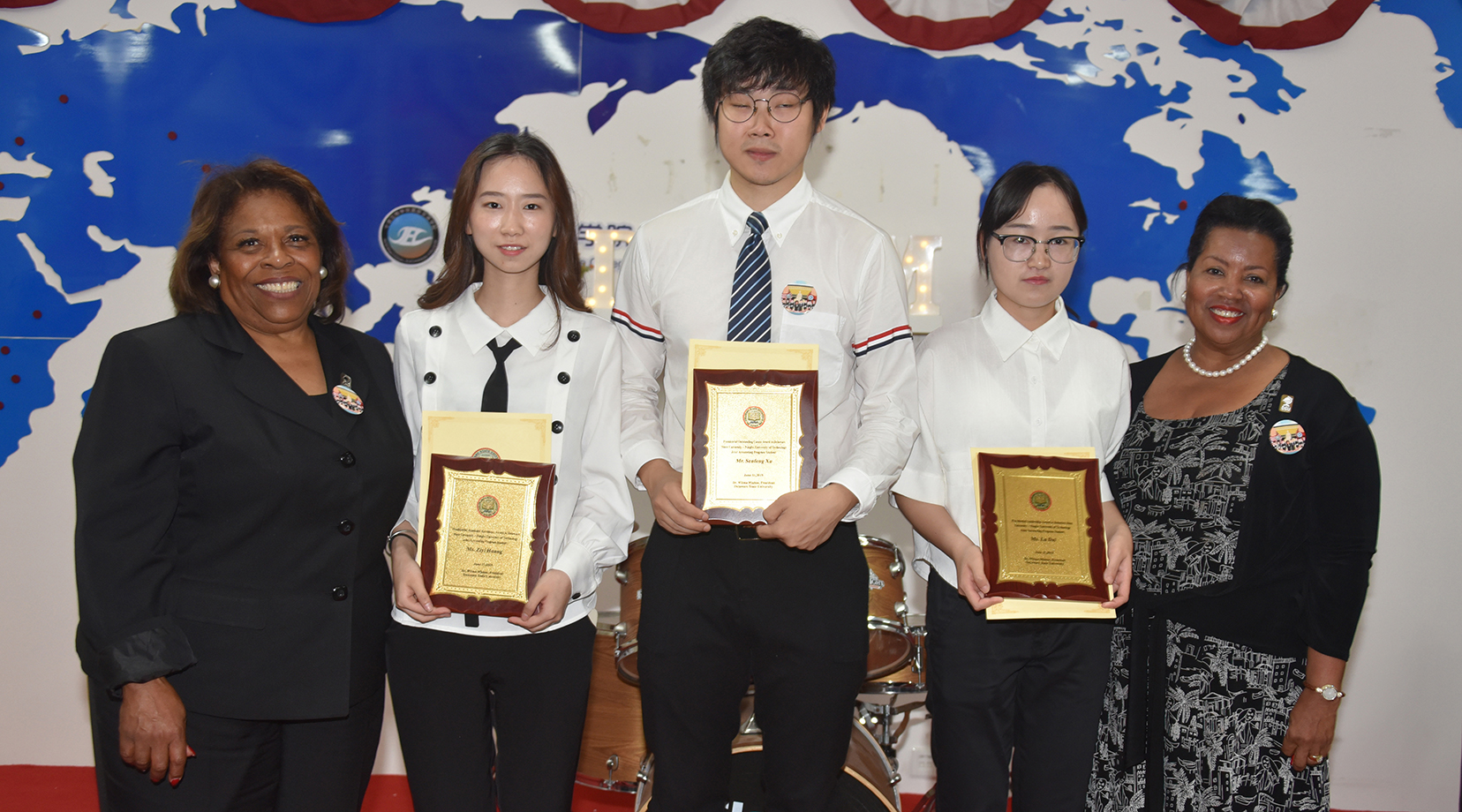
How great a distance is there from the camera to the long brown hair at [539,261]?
85.0 inches

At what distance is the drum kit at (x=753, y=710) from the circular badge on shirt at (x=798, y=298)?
1.18 metres

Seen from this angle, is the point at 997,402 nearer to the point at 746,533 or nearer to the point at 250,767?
the point at 746,533

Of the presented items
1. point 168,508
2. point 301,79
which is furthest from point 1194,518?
point 301,79

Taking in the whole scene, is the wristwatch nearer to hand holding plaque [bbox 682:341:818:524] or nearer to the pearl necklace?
the pearl necklace

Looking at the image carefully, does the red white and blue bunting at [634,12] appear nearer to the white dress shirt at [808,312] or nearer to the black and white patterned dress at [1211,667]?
Answer: the white dress shirt at [808,312]

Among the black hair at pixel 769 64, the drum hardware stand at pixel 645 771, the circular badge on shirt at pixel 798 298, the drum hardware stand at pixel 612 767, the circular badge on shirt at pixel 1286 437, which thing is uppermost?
the black hair at pixel 769 64

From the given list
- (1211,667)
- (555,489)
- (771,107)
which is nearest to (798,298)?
(771,107)

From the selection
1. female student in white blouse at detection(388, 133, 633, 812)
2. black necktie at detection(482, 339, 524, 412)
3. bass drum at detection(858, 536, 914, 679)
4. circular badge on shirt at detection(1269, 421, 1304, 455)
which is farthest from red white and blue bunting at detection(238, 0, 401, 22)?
circular badge on shirt at detection(1269, 421, 1304, 455)

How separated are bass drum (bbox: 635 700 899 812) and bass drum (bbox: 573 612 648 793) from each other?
0.33 m

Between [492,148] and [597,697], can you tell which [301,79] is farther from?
[597,697]

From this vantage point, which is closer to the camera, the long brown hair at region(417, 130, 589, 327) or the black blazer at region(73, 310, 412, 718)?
the black blazer at region(73, 310, 412, 718)

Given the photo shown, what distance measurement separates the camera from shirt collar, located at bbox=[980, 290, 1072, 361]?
93.6 inches

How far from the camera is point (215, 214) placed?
2.02 meters

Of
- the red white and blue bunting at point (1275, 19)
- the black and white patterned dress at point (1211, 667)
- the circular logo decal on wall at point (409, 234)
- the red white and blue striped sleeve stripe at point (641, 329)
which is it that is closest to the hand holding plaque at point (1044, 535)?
the black and white patterned dress at point (1211, 667)
